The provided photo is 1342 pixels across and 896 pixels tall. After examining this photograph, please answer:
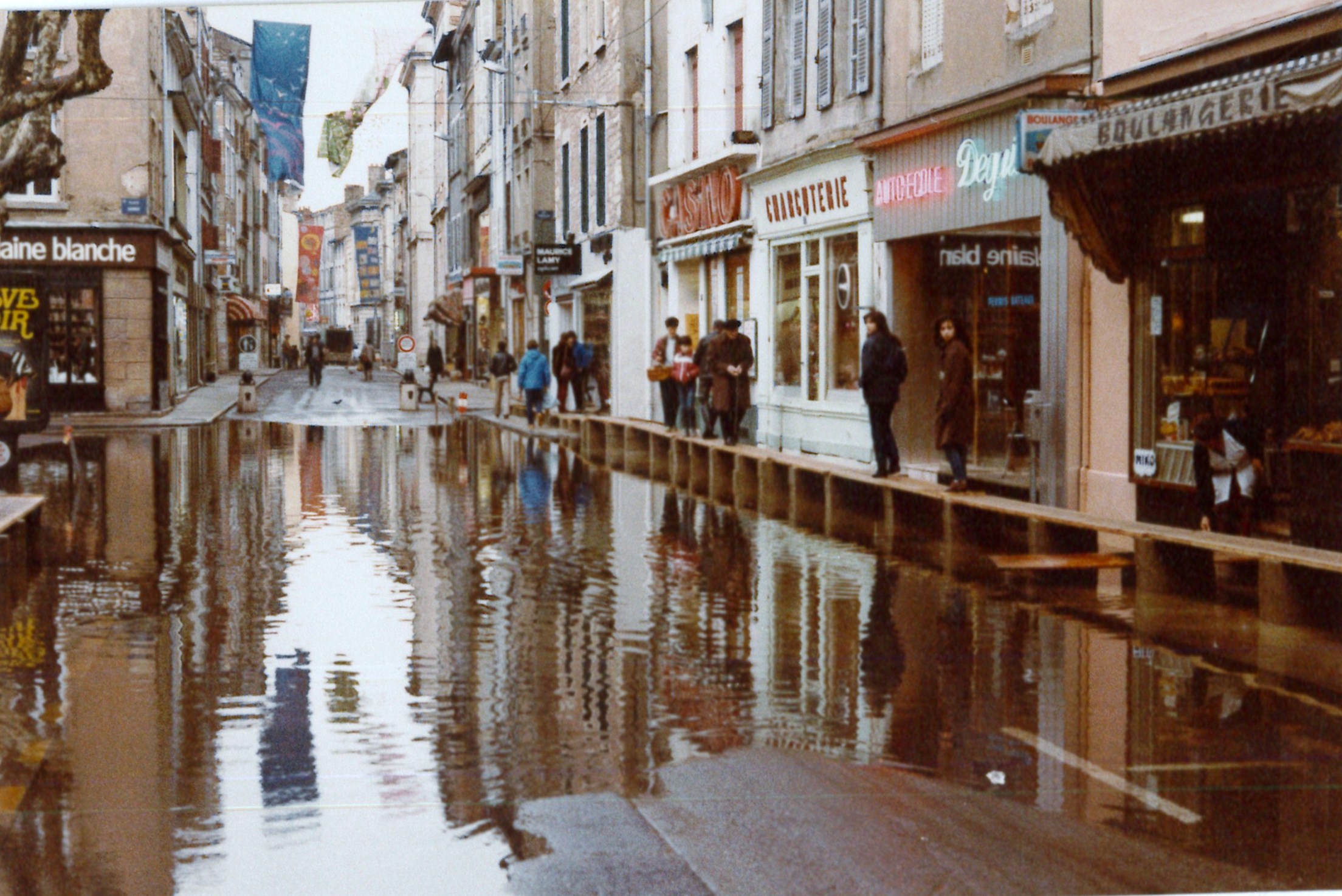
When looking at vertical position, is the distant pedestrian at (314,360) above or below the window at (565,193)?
below

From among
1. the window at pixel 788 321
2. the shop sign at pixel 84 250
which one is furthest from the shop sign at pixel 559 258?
the window at pixel 788 321

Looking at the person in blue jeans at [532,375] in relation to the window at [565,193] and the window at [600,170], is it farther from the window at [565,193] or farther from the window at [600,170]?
the window at [565,193]

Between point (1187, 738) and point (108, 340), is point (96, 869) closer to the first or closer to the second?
point (1187, 738)

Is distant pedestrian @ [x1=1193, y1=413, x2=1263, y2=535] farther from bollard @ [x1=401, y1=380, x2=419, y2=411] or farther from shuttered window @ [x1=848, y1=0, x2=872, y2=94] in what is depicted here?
bollard @ [x1=401, y1=380, x2=419, y2=411]

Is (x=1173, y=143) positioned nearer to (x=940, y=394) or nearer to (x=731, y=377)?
(x=940, y=394)

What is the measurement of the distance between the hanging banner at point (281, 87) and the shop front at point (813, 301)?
10.3 metres

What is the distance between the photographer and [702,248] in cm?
2598

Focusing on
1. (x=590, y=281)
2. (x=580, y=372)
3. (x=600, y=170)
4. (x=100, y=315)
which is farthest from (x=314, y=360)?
(x=600, y=170)

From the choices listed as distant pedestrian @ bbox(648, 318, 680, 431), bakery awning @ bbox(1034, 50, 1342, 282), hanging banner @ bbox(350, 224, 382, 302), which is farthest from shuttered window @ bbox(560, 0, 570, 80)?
hanging banner @ bbox(350, 224, 382, 302)

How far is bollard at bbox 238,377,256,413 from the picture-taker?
3622cm

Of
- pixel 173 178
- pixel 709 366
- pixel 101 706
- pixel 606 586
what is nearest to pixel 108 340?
pixel 173 178

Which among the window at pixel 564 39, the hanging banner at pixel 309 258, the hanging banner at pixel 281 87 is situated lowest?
the hanging banner at pixel 281 87

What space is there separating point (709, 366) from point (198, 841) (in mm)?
15590

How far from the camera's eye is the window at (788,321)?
73.6ft
